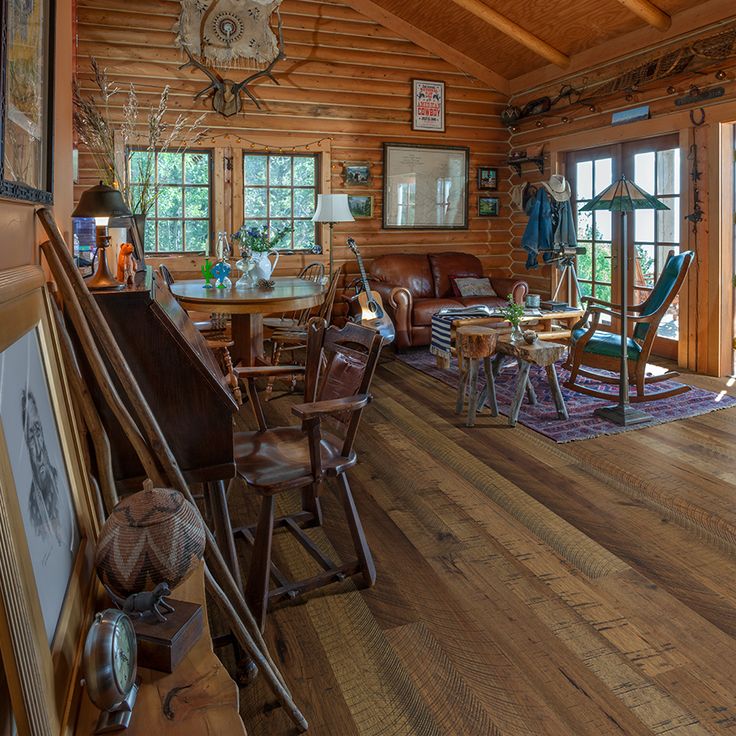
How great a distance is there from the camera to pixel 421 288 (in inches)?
285

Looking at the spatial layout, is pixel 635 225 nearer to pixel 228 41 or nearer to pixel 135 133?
pixel 228 41

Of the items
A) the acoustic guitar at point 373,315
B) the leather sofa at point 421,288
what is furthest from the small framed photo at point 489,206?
the acoustic guitar at point 373,315

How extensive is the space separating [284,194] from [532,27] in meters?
3.01

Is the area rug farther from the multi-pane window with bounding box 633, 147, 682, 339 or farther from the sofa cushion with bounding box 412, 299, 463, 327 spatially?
the multi-pane window with bounding box 633, 147, 682, 339

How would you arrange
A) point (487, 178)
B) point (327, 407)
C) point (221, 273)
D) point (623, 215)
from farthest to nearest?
point (487, 178) → point (221, 273) → point (623, 215) → point (327, 407)

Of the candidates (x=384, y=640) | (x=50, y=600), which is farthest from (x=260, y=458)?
(x=50, y=600)

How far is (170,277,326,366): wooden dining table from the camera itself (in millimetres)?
4316

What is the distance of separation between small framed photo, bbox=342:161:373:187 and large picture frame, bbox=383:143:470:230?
203 millimetres

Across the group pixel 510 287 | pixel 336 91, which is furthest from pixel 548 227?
pixel 336 91

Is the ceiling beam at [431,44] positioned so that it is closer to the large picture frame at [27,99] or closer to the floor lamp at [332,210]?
the floor lamp at [332,210]

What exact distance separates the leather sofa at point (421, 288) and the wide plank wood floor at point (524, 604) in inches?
120

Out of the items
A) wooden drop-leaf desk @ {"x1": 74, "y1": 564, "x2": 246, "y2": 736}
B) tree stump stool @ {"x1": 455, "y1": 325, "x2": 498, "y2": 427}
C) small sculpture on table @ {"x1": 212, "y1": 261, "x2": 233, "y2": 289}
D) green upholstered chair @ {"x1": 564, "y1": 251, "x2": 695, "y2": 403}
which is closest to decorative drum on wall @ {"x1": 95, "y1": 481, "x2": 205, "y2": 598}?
wooden drop-leaf desk @ {"x1": 74, "y1": 564, "x2": 246, "y2": 736}

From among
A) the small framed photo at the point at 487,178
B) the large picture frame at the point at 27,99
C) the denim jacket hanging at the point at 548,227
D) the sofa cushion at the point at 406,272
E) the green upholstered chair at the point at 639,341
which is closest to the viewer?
the large picture frame at the point at 27,99

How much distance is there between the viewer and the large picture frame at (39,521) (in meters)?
0.73
